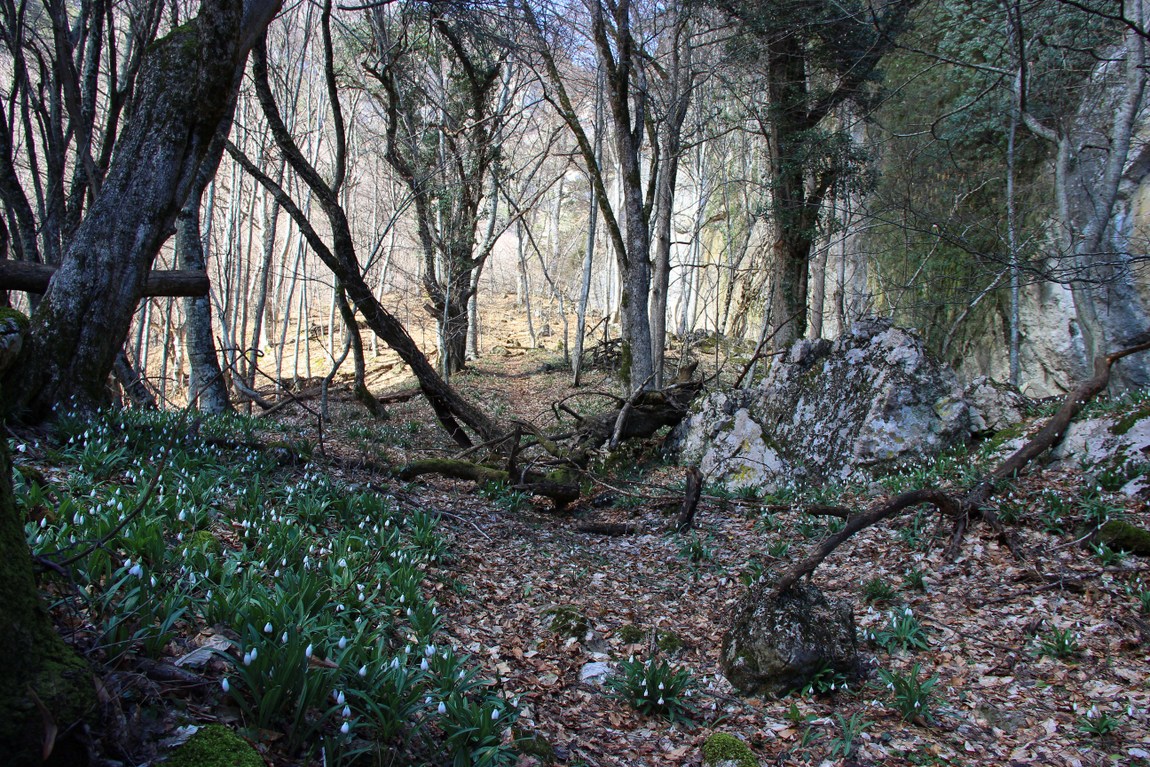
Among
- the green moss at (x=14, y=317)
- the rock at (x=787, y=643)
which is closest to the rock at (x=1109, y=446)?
the rock at (x=787, y=643)

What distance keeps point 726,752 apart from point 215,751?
2296mm

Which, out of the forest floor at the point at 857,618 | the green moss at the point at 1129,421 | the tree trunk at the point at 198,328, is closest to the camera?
the forest floor at the point at 857,618

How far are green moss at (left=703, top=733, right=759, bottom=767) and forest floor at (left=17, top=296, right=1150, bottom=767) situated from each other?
138 mm

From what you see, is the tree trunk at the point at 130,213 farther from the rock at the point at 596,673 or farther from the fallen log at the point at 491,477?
the rock at the point at 596,673

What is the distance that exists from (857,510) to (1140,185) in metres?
13.7

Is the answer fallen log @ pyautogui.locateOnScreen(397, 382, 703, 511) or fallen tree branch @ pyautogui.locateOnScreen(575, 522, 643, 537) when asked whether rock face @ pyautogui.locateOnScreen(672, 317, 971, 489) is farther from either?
fallen tree branch @ pyautogui.locateOnScreen(575, 522, 643, 537)

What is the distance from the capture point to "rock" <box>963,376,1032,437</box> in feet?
28.1

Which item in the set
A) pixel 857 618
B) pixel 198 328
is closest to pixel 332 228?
pixel 198 328

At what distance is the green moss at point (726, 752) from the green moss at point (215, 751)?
2.08 m

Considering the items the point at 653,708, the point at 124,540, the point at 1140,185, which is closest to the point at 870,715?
the point at 653,708

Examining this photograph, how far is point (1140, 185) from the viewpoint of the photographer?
567 inches

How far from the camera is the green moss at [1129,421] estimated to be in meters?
6.08

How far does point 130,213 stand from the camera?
525cm

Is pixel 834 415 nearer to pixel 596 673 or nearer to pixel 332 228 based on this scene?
pixel 596 673
